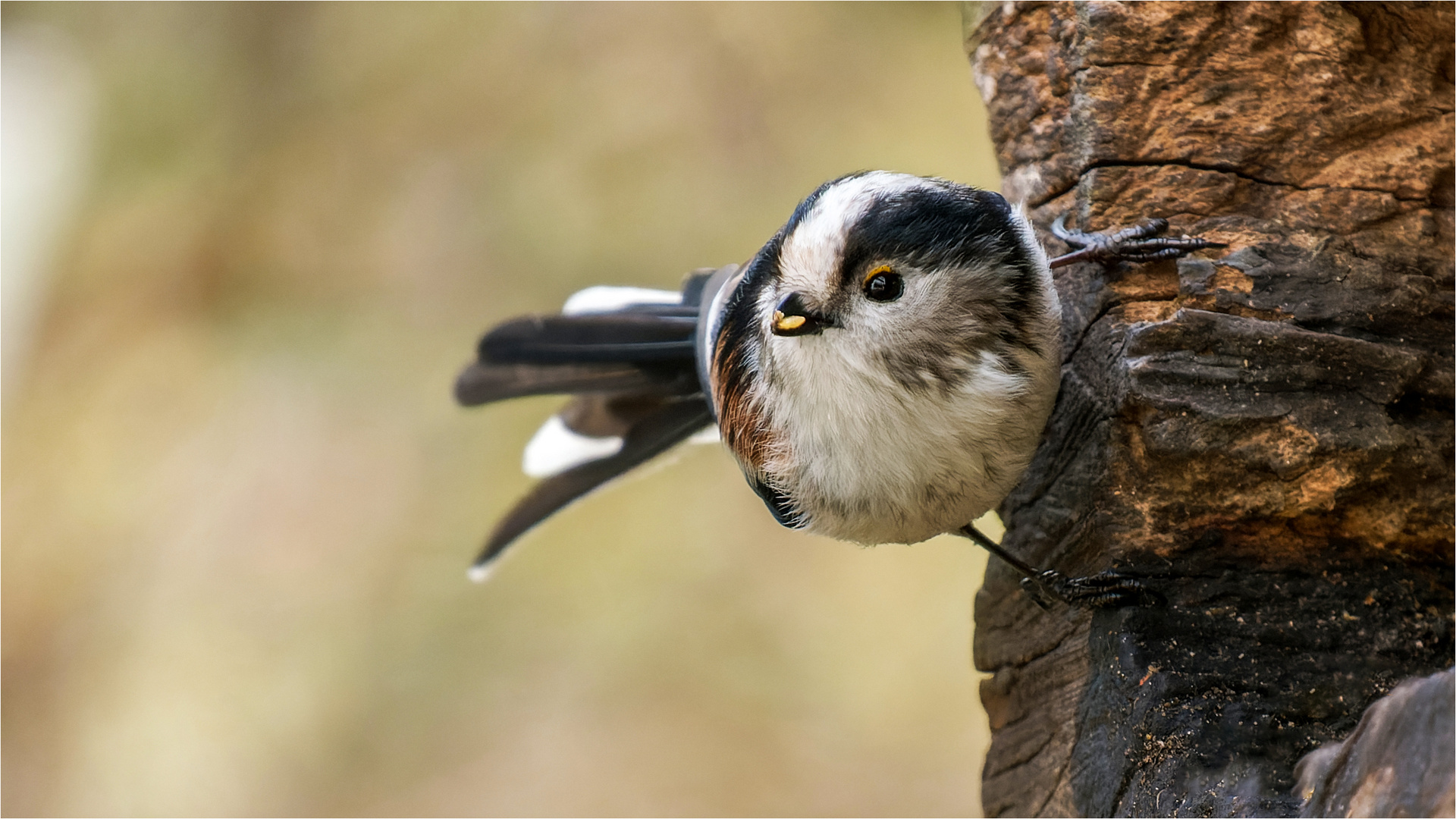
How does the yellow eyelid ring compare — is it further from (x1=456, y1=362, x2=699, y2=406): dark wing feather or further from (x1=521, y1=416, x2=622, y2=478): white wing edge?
(x1=521, y1=416, x2=622, y2=478): white wing edge

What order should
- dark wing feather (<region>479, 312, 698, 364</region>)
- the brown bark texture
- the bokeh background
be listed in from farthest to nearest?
the bokeh background < dark wing feather (<region>479, 312, 698, 364</region>) < the brown bark texture

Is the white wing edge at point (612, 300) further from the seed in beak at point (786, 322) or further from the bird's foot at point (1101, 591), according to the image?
the bird's foot at point (1101, 591)

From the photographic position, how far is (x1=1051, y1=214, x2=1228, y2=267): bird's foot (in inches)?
67.6

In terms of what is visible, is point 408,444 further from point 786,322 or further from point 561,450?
point 786,322

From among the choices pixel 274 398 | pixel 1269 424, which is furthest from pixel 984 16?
pixel 274 398

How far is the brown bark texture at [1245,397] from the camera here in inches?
62.3

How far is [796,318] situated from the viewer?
5.26ft

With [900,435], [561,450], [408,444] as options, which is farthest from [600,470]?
[408,444]

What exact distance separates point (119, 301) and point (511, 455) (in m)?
1.80

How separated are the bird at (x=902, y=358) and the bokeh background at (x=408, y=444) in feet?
6.99

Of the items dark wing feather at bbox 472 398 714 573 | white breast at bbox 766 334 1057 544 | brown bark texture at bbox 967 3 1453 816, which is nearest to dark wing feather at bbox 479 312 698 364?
dark wing feather at bbox 472 398 714 573

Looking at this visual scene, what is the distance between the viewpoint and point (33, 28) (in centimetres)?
421

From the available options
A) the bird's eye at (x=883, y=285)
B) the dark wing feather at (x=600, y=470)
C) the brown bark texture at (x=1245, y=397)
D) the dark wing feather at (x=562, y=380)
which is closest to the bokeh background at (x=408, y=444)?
the dark wing feather at (x=600, y=470)

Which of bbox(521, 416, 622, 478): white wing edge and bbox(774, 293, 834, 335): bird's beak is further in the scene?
bbox(521, 416, 622, 478): white wing edge
